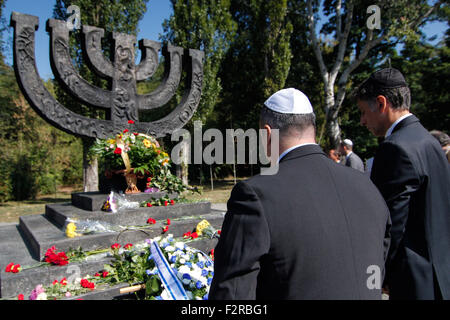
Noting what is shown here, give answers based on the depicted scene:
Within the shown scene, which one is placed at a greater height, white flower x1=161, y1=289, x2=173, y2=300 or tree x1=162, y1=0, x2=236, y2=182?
tree x1=162, y1=0, x2=236, y2=182

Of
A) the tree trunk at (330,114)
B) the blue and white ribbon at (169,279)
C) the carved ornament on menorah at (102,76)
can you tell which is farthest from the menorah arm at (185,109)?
the tree trunk at (330,114)

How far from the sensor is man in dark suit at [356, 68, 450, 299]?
4.96ft

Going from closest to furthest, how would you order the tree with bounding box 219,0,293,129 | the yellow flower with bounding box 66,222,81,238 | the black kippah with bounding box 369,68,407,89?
the black kippah with bounding box 369,68,407,89
the yellow flower with bounding box 66,222,81,238
the tree with bounding box 219,0,293,129

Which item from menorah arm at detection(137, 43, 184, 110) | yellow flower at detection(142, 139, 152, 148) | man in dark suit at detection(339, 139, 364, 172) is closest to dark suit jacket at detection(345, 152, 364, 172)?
man in dark suit at detection(339, 139, 364, 172)

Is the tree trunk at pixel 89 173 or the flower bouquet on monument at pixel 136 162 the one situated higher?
the flower bouquet on monument at pixel 136 162

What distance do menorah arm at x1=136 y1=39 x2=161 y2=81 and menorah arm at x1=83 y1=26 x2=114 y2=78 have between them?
49 cm

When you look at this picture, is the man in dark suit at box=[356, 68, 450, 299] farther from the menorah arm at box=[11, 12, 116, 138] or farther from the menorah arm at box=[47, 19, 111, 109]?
the menorah arm at box=[47, 19, 111, 109]

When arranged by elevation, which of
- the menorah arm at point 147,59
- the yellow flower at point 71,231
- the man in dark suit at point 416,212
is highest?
the menorah arm at point 147,59

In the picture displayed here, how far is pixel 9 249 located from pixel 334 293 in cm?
359

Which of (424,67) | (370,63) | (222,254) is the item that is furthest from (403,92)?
(424,67)

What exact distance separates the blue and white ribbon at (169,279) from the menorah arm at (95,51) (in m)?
3.38

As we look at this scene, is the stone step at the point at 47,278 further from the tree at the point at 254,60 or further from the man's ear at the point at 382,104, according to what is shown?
the tree at the point at 254,60

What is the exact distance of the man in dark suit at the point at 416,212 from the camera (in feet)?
4.96
